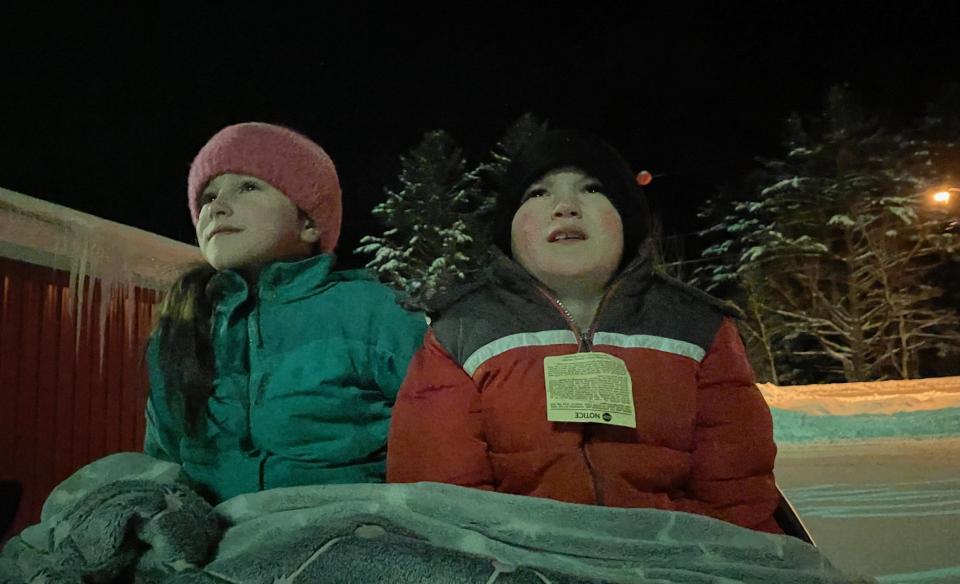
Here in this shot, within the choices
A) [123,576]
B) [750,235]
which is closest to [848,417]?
[750,235]

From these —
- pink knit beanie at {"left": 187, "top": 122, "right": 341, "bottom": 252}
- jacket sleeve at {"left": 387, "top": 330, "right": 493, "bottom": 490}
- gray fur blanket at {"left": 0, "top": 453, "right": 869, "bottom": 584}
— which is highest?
pink knit beanie at {"left": 187, "top": 122, "right": 341, "bottom": 252}

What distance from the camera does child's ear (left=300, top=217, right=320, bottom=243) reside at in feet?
5.78

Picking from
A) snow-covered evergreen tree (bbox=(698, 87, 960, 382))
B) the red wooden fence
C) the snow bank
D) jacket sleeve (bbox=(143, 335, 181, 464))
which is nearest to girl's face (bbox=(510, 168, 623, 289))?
jacket sleeve (bbox=(143, 335, 181, 464))

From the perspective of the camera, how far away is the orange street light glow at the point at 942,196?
12841 millimetres

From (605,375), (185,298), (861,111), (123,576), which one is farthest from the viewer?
(861,111)

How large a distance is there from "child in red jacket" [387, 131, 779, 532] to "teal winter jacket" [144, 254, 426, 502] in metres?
0.15

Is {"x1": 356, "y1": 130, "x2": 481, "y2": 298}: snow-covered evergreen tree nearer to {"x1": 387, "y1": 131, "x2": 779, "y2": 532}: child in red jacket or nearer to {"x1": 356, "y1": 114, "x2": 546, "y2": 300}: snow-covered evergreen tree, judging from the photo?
{"x1": 356, "y1": 114, "x2": 546, "y2": 300}: snow-covered evergreen tree

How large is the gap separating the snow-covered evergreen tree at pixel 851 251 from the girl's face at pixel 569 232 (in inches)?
586

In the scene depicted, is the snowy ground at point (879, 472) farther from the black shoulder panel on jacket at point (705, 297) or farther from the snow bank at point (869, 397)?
the black shoulder panel on jacket at point (705, 297)

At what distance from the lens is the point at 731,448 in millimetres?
1346

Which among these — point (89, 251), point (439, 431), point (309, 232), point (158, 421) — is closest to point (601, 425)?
point (439, 431)

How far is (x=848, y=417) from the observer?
883 centimetres

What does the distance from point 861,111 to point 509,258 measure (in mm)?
17242

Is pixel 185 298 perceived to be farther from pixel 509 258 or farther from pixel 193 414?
pixel 509 258
